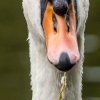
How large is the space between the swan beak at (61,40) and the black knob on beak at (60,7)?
32mm

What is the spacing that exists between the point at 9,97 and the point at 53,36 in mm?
4767

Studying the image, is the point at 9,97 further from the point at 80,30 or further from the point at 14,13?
the point at 80,30

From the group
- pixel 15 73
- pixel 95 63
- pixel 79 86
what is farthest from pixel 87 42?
pixel 79 86

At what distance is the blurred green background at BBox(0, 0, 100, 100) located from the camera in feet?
29.7

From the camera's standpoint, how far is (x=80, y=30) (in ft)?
14.8

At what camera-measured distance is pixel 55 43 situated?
4.20m

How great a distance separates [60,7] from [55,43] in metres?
0.21

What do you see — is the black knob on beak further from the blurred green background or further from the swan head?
the blurred green background

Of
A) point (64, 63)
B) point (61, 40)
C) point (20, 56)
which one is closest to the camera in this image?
point (64, 63)

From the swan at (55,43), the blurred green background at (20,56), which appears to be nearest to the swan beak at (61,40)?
the swan at (55,43)

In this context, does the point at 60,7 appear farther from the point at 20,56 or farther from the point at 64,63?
the point at 20,56

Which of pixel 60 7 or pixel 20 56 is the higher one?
pixel 60 7

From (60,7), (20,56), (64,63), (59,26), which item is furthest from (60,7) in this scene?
(20,56)

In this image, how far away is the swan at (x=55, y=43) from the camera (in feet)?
13.5
